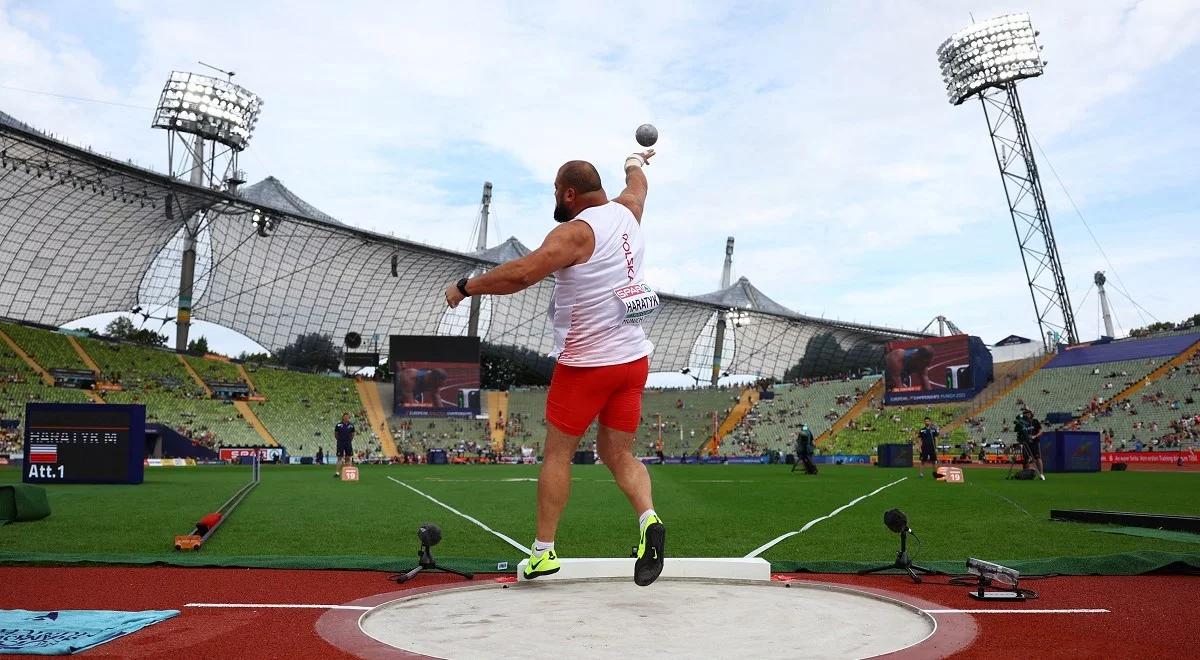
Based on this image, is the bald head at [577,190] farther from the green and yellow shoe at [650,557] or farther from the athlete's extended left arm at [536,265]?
→ the green and yellow shoe at [650,557]

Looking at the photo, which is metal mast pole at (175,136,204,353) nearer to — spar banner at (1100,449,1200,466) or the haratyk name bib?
spar banner at (1100,449,1200,466)

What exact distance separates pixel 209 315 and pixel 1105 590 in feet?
195

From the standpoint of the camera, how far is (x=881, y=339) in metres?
76.6

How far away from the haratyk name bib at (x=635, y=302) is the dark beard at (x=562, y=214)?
45 cm

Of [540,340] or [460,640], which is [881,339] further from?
[460,640]

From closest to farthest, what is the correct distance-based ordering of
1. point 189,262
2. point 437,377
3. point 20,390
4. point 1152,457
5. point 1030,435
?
point 1030,435
point 1152,457
point 20,390
point 189,262
point 437,377

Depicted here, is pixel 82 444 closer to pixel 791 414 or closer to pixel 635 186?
pixel 635 186

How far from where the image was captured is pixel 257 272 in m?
55.8

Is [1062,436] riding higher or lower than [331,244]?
lower

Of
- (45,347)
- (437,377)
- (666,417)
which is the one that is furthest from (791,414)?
(45,347)

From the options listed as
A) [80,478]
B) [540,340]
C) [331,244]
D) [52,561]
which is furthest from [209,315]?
[52,561]

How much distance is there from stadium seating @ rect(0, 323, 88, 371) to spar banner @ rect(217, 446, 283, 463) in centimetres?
973

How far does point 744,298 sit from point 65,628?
223 feet

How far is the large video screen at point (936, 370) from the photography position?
4566cm
